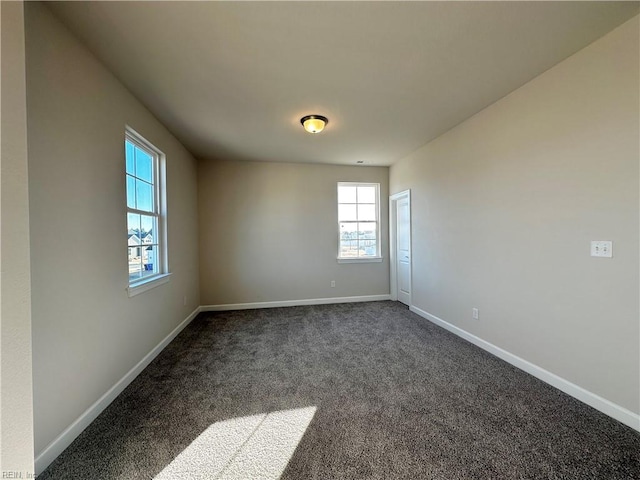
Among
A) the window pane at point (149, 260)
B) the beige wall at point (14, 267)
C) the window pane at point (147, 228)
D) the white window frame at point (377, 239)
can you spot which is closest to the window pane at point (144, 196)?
the window pane at point (147, 228)

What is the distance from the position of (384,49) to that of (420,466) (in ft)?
8.69

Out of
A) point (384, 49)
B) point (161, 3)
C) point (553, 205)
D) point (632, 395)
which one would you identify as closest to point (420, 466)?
point (632, 395)

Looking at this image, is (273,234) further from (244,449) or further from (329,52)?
(244,449)

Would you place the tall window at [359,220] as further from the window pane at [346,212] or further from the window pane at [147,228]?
the window pane at [147,228]

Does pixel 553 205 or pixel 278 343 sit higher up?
pixel 553 205

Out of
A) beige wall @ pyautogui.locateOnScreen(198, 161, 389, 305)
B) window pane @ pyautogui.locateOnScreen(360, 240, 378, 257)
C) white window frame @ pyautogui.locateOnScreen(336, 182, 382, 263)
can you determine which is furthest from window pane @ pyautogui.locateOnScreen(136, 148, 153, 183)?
window pane @ pyautogui.locateOnScreen(360, 240, 378, 257)

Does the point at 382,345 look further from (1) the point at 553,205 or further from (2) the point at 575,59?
(2) the point at 575,59

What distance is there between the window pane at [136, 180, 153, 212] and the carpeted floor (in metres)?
1.60

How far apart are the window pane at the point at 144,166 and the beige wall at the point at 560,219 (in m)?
3.62

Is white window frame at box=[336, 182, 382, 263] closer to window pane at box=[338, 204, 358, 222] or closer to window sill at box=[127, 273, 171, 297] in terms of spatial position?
window pane at box=[338, 204, 358, 222]

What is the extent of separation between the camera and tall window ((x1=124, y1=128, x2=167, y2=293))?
2.65 meters

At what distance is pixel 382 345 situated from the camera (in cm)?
315

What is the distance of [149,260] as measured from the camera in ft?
10.1

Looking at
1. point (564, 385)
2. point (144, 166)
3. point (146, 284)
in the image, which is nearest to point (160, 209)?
point (144, 166)
